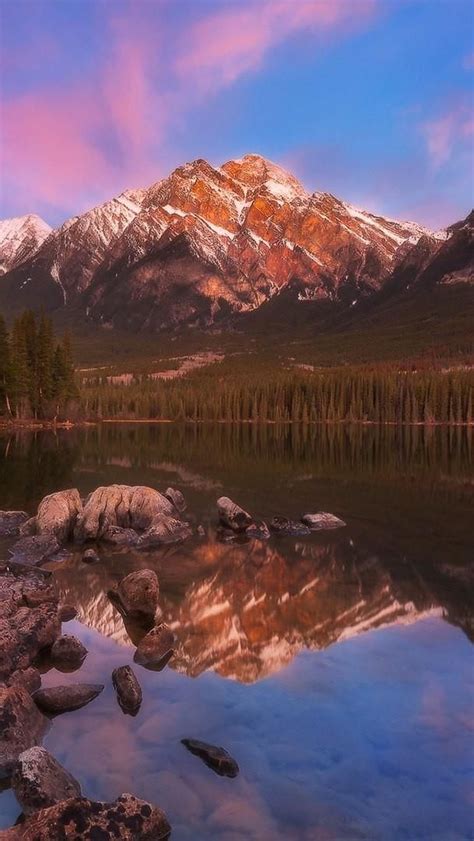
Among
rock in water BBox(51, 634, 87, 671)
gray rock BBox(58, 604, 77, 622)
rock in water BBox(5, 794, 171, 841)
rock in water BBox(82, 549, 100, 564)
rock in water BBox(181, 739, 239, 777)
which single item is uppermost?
rock in water BBox(5, 794, 171, 841)

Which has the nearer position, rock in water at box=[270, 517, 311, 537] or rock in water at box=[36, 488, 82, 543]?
rock in water at box=[36, 488, 82, 543]

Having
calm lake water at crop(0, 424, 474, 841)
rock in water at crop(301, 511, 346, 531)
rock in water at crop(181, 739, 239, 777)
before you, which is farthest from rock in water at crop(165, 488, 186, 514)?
rock in water at crop(181, 739, 239, 777)

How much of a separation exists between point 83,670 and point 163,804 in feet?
19.0

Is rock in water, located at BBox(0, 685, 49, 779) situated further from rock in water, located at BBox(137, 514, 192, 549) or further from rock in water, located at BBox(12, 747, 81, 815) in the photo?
rock in water, located at BBox(137, 514, 192, 549)

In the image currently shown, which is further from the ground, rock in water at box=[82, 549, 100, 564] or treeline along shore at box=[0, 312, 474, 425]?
rock in water at box=[82, 549, 100, 564]

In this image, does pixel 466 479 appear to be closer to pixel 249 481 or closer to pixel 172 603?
pixel 249 481

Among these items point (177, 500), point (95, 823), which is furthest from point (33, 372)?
point (95, 823)

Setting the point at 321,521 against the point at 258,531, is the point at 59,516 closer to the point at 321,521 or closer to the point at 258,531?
the point at 258,531

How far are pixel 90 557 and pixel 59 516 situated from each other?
4.54m

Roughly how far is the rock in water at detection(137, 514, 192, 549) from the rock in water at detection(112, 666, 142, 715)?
13.5 metres

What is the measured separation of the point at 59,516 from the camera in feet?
95.0

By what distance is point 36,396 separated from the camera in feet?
397

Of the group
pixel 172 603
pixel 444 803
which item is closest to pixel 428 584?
pixel 172 603

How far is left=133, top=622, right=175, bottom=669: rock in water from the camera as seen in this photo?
15398 millimetres
